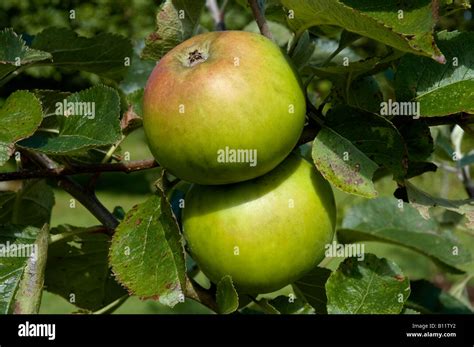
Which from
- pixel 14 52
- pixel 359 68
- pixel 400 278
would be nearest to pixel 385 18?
pixel 359 68

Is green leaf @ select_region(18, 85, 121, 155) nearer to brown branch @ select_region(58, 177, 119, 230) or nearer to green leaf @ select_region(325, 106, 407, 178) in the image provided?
brown branch @ select_region(58, 177, 119, 230)

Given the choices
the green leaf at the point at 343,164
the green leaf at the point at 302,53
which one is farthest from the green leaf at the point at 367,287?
the green leaf at the point at 302,53

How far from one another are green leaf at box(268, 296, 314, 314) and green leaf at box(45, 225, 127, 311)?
235mm

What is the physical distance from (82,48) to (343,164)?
0.41 m

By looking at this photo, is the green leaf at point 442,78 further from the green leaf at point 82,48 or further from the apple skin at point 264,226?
the green leaf at point 82,48

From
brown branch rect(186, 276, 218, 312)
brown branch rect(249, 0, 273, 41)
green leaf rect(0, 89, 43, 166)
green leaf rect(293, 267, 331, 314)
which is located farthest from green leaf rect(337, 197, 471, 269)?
green leaf rect(0, 89, 43, 166)

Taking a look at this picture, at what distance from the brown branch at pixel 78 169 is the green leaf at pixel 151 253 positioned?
2.1 inches

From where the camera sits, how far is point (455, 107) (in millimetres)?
743

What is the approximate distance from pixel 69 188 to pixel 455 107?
457 millimetres

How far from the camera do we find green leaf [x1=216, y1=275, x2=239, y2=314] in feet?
2.45

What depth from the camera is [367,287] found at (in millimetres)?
834

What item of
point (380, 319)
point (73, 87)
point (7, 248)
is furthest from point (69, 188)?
point (73, 87)

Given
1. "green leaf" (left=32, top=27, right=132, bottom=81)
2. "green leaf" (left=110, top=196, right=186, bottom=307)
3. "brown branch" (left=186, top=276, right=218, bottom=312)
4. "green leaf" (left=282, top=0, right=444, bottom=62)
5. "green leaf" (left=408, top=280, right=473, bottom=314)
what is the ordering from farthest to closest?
1. "green leaf" (left=408, top=280, right=473, bottom=314)
2. "green leaf" (left=32, top=27, right=132, bottom=81)
3. "brown branch" (left=186, top=276, right=218, bottom=312)
4. "green leaf" (left=110, top=196, right=186, bottom=307)
5. "green leaf" (left=282, top=0, right=444, bottom=62)

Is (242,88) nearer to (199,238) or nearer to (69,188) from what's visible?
(199,238)
